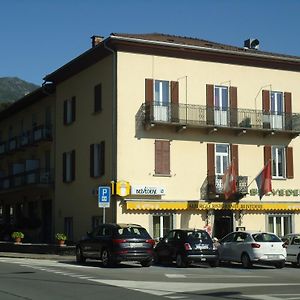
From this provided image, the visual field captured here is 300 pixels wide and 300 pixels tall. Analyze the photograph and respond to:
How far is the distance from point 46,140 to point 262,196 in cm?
1516

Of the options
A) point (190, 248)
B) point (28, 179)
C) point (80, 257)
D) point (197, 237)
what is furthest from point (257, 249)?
point (28, 179)

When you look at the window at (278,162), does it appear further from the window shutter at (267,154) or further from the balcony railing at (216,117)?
the balcony railing at (216,117)

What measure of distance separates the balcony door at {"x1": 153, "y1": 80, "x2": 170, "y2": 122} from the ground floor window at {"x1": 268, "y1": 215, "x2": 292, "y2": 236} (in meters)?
8.69

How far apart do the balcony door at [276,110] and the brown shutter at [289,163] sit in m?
1.67

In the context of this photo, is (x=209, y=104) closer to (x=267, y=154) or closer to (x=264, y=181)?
(x=267, y=154)

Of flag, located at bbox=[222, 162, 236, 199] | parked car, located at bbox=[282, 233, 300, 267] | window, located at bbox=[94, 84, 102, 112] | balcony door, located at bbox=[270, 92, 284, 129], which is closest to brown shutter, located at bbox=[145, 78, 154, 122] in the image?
window, located at bbox=[94, 84, 102, 112]

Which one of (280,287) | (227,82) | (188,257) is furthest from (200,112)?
(280,287)

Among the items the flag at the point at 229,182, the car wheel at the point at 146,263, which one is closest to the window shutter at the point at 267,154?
the flag at the point at 229,182

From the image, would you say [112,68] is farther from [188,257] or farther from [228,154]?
[188,257]

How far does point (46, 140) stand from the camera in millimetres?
40812

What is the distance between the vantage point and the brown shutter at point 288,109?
115ft

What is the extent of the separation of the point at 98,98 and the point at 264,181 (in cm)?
1014

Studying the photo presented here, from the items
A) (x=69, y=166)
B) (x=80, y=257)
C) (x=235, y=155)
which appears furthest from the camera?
(x=69, y=166)

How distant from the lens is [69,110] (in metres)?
38.4
